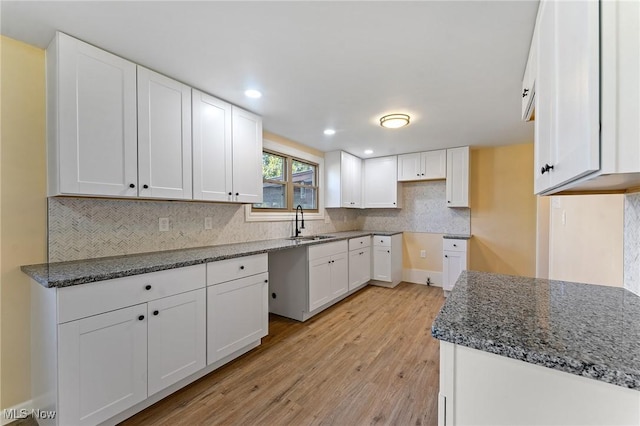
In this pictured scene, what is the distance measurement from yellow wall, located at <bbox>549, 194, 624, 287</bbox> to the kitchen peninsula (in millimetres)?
498

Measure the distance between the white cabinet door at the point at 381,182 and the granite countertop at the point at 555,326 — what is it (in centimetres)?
358

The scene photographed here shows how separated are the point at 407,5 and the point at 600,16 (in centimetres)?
97

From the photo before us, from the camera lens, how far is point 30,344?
173cm

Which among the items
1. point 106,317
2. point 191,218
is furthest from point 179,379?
point 191,218

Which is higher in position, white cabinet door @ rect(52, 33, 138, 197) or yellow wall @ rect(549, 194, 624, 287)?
white cabinet door @ rect(52, 33, 138, 197)

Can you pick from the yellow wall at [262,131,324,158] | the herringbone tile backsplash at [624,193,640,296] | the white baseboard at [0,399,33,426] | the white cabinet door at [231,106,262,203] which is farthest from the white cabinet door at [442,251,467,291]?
the white baseboard at [0,399,33,426]

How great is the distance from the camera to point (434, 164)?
4.41 m

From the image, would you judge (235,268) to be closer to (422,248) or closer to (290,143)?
(290,143)

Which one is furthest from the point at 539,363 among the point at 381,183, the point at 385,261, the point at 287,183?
the point at 381,183

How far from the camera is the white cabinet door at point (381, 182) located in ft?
15.7

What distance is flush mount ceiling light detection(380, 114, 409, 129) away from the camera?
285cm

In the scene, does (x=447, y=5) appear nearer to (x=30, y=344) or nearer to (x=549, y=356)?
(x=549, y=356)

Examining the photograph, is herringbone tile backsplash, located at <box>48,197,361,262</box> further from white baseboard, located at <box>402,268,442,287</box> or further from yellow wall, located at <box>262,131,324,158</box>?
white baseboard, located at <box>402,268,442,287</box>

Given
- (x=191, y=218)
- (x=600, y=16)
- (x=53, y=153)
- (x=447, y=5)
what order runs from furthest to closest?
(x=191, y=218) < (x=53, y=153) < (x=447, y=5) < (x=600, y=16)
